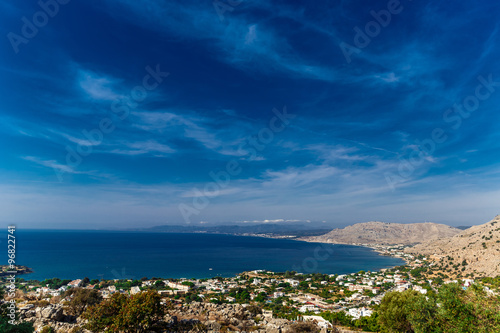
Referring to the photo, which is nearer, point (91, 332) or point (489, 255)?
point (91, 332)

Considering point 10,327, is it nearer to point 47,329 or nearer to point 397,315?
point 47,329

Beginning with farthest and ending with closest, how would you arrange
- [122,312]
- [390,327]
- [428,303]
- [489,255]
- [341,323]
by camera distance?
[489,255] → [341,323] → [390,327] → [428,303] → [122,312]

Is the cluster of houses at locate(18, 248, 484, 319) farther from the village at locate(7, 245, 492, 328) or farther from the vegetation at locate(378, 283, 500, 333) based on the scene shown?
the vegetation at locate(378, 283, 500, 333)

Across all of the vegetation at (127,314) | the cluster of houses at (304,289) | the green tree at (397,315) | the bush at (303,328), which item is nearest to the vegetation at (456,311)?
the green tree at (397,315)

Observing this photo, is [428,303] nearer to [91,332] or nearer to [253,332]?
[253,332]

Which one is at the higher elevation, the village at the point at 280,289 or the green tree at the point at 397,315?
the green tree at the point at 397,315

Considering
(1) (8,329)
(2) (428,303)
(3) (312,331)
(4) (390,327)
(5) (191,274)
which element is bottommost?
(5) (191,274)

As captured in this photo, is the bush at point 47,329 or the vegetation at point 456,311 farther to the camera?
the bush at point 47,329

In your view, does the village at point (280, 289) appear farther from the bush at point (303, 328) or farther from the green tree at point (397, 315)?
the bush at point (303, 328)

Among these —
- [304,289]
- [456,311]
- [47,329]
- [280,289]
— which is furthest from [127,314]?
[304,289]

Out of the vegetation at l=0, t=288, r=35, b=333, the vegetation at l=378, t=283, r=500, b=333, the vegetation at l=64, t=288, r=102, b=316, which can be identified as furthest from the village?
the vegetation at l=0, t=288, r=35, b=333

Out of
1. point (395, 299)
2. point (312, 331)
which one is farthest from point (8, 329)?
point (395, 299)
